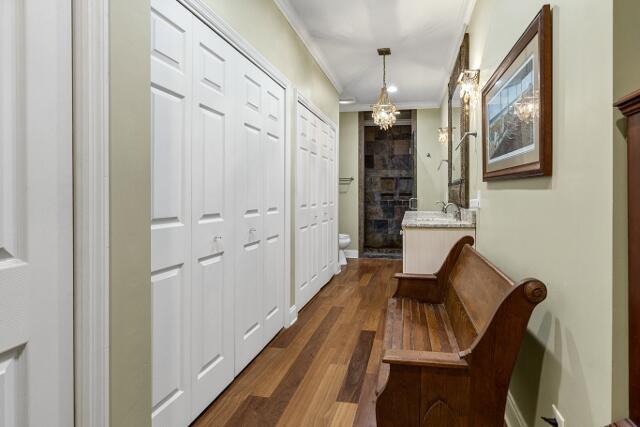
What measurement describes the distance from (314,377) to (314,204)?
216cm

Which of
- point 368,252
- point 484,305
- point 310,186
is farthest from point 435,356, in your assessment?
point 368,252

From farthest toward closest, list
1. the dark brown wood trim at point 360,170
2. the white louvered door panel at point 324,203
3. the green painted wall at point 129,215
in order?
the dark brown wood trim at point 360,170
the white louvered door panel at point 324,203
the green painted wall at point 129,215

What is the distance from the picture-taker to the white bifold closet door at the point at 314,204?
3.74 metres

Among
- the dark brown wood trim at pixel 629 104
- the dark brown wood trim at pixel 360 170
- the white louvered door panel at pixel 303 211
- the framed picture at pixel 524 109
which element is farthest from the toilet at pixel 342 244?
the dark brown wood trim at pixel 629 104

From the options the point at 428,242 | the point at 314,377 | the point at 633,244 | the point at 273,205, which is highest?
the point at 273,205

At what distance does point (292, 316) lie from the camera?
346cm

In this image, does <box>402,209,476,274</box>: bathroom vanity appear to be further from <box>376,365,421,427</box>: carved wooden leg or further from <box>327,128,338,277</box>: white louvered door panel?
<box>327,128,338,277</box>: white louvered door panel

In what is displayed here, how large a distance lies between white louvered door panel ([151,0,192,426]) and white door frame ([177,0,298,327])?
0.50ft

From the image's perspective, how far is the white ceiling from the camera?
3.26m

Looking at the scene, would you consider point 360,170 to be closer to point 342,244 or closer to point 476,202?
point 342,244

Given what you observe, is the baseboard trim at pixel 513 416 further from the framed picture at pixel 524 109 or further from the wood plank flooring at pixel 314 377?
the framed picture at pixel 524 109

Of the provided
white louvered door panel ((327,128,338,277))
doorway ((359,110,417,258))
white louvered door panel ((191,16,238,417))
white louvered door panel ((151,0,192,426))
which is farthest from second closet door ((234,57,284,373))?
doorway ((359,110,417,258))

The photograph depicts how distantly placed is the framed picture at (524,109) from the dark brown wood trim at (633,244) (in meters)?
0.48

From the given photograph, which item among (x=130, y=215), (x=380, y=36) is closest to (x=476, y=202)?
(x=380, y=36)
